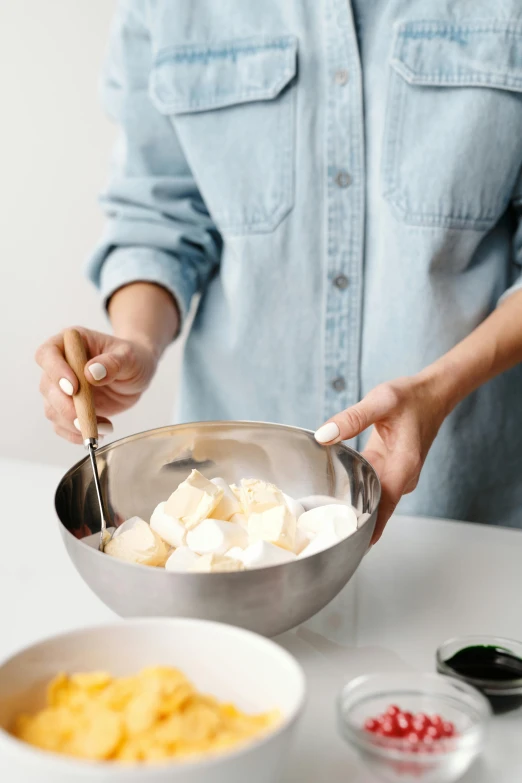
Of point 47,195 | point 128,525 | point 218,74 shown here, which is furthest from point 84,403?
point 47,195

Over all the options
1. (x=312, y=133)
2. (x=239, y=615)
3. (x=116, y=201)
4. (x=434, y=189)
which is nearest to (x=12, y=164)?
(x=116, y=201)

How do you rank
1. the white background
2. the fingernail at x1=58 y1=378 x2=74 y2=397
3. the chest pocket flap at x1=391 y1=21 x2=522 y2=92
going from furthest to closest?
→ the white background
the chest pocket flap at x1=391 y1=21 x2=522 y2=92
the fingernail at x1=58 y1=378 x2=74 y2=397

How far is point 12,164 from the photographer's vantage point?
8.20 feet

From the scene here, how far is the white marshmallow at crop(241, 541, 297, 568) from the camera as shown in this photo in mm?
787

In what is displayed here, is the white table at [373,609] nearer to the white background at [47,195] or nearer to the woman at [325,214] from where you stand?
the woman at [325,214]

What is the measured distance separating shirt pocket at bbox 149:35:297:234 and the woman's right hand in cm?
30

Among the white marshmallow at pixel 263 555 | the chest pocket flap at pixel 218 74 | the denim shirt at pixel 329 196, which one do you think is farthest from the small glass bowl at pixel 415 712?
the chest pocket flap at pixel 218 74

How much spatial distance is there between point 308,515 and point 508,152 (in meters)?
0.69

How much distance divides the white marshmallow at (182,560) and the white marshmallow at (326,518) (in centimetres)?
14

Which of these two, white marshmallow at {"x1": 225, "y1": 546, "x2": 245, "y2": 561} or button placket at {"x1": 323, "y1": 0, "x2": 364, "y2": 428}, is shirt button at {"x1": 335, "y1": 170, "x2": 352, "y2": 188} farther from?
white marshmallow at {"x1": 225, "y1": 546, "x2": 245, "y2": 561}

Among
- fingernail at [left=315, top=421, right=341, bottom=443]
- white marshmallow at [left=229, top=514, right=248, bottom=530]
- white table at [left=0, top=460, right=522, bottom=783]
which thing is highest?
fingernail at [left=315, top=421, right=341, bottom=443]

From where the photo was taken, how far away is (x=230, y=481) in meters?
1.07

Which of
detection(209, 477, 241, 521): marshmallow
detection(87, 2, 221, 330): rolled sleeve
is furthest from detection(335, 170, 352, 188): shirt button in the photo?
detection(209, 477, 241, 521): marshmallow

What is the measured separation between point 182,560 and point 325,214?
714 millimetres
